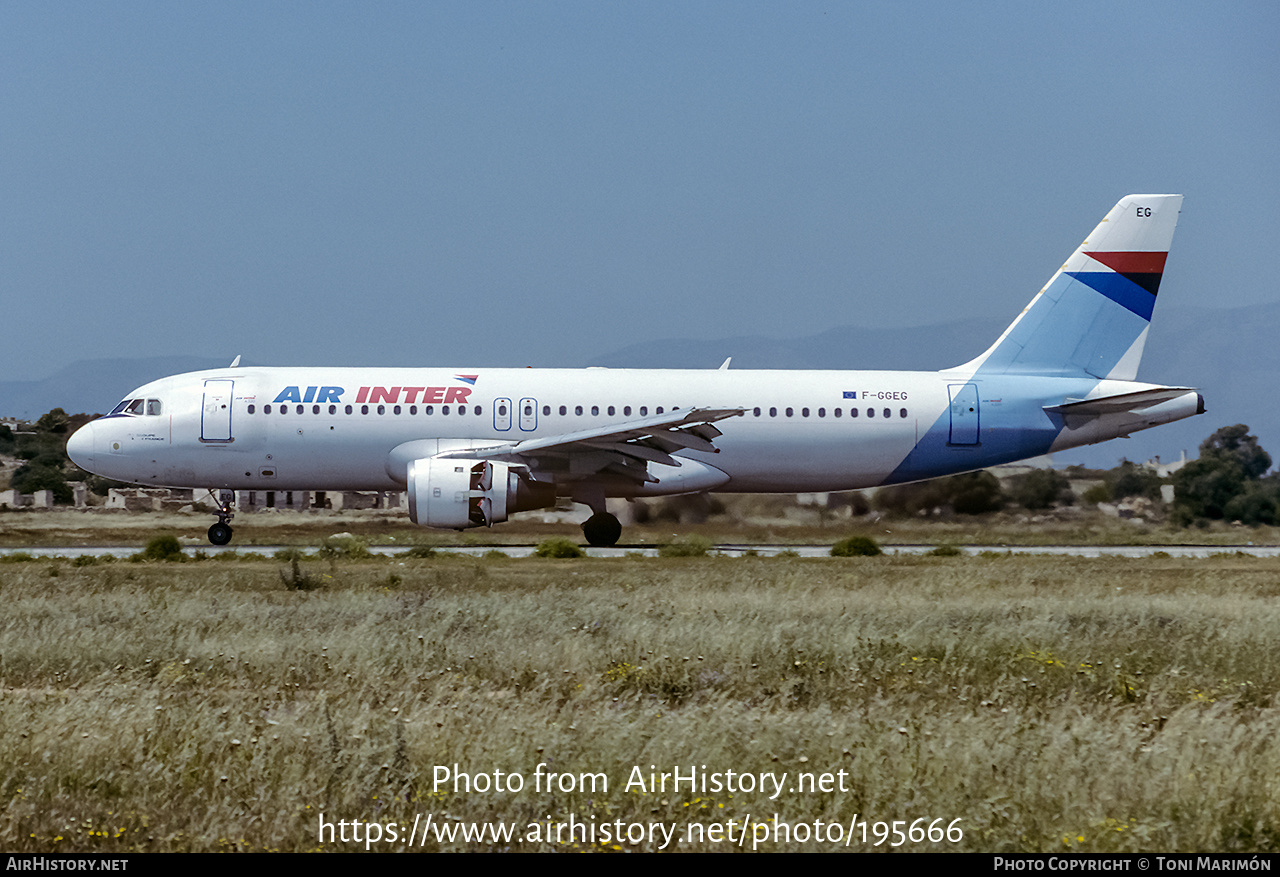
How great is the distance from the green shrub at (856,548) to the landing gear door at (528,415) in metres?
6.47

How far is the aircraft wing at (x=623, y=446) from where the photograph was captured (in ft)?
78.6

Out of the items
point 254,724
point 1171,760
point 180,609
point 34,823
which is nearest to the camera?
point 34,823

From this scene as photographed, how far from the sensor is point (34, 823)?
634cm

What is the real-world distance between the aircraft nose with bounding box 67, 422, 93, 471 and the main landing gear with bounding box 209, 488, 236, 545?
2.68 m

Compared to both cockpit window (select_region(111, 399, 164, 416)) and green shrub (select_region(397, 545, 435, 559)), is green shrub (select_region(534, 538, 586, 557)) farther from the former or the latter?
cockpit window (select_region(111, 399, 164, 416))

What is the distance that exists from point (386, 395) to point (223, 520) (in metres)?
4.51

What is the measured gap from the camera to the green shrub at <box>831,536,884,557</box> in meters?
24.1

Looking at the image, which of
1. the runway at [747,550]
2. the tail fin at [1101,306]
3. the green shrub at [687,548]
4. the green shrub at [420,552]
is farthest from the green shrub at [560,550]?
the tail fin at [1101,306]

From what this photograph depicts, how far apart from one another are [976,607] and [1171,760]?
7.19 metres

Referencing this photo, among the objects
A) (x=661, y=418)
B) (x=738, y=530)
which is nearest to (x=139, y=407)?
(x=661, y=418)

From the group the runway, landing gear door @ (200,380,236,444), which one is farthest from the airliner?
the runway

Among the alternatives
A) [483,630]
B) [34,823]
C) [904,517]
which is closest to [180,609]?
[483,630]

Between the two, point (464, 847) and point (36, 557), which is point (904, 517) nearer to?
point (36, 557)

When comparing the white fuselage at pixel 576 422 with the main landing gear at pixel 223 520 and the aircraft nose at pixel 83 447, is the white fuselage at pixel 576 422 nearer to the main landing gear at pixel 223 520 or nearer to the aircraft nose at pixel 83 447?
the aircraft nose at pixel 83 447
